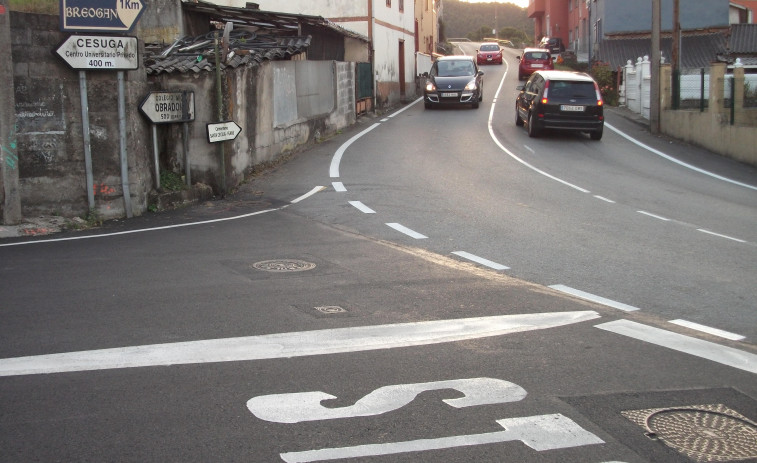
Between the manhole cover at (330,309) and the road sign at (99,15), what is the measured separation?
6795 mm

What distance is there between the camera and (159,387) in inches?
191

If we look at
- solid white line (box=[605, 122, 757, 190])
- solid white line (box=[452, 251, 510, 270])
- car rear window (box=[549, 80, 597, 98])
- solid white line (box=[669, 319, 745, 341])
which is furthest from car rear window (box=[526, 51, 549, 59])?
solid white line (box=[669, 319, 745, 341])

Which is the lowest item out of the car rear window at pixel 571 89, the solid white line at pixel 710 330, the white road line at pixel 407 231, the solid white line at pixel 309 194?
the solid white line at pixel 710 330

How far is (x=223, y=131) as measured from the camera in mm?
13508

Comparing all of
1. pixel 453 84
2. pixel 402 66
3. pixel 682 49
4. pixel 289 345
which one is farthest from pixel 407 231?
pixel 682 49

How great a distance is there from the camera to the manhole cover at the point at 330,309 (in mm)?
6621

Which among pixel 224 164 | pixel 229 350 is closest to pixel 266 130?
pixel 224 164

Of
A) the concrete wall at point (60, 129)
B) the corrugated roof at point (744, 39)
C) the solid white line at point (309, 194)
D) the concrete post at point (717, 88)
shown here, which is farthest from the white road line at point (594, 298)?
the corrugated roof at point (744, 39)

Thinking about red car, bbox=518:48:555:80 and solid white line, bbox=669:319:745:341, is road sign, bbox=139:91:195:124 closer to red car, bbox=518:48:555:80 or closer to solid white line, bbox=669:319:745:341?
solid white line, bbox=669:319:745:341

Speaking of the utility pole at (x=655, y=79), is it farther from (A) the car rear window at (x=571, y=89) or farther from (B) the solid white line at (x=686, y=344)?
(B) the solid white line at (x=686, y=344)

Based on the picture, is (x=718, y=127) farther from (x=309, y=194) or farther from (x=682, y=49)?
(x=682, y=49)

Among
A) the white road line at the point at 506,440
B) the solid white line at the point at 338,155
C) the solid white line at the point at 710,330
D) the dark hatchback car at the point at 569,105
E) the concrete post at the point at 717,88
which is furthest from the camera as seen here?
the dark hatchback car at the point at 569,105

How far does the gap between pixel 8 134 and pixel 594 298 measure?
808 cm

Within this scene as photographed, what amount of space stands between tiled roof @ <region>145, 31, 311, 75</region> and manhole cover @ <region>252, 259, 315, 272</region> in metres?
5.99
